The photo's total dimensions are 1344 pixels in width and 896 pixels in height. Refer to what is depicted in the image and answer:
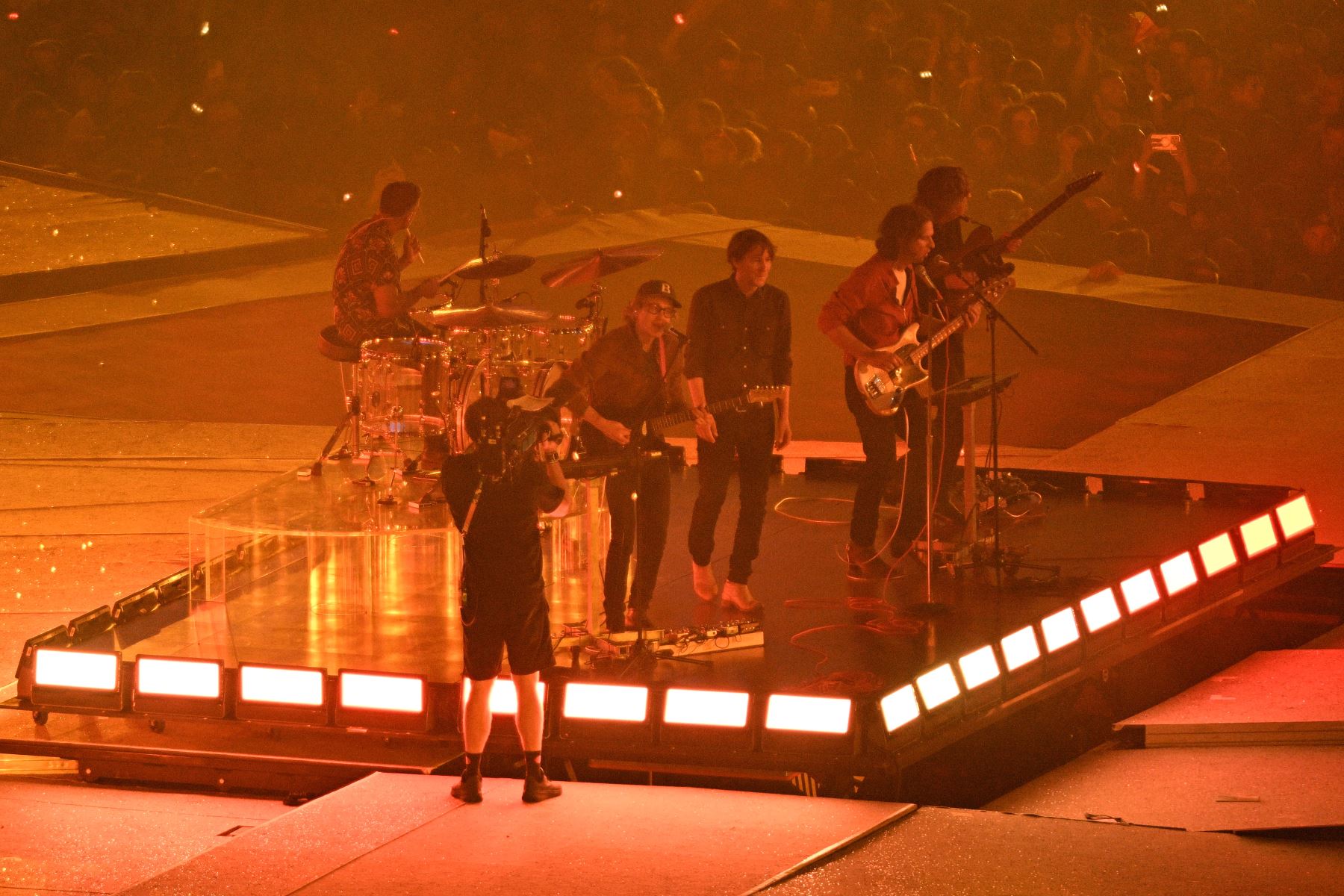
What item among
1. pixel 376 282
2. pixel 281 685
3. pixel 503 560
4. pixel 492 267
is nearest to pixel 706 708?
pixel 503 560

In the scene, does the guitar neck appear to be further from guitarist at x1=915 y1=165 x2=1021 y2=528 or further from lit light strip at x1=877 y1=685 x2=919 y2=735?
lit light strip at x1=877 y1=685 x2=919 y2=735

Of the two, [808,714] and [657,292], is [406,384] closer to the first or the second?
[657,292]

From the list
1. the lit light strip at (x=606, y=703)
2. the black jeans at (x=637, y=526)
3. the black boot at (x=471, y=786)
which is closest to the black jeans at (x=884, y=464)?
the black jeans at (x=637, y=526)

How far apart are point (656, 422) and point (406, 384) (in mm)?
2704

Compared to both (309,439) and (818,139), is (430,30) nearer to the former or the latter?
(818,139)

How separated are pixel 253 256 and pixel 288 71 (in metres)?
2.11

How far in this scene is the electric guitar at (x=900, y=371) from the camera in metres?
6.58

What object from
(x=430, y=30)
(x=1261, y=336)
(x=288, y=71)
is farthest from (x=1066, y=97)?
(x=288, y=71)

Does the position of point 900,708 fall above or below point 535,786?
above

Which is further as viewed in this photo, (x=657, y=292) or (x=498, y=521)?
(x=657, y=292)

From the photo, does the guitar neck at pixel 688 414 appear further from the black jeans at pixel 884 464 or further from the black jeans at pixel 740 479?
Result: the black jeans at pixel 884 464

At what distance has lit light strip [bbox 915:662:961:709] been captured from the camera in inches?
216

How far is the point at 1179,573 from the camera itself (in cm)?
697

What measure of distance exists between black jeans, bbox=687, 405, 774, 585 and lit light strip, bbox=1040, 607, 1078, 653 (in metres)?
1.20
